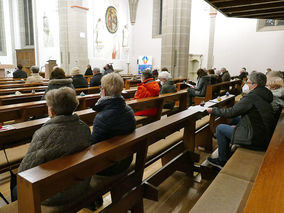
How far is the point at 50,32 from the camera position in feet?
43.2

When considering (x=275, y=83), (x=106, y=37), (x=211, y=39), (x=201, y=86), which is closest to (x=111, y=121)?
(x=275, y=83)

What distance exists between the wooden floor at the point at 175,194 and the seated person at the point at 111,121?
0.55 meters

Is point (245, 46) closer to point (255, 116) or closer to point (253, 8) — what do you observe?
point (253, 8)

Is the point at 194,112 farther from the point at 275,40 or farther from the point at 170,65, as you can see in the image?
the point at 275,40

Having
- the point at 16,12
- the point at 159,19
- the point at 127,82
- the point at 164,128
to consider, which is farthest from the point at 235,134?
the point at 16,12

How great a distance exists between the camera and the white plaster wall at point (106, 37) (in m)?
13.0

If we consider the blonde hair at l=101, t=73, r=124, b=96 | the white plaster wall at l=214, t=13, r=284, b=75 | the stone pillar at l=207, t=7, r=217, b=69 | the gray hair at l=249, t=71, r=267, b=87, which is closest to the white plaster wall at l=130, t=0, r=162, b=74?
the stone pillar at l=207, t=7, r=217, b=69

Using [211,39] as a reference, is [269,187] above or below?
below

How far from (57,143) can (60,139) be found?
30mm

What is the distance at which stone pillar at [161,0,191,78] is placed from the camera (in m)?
10.3

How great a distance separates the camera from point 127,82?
26.8 feet

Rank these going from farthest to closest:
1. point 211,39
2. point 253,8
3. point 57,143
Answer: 1. point 211,39
2. point 253,8
3. point 57,143

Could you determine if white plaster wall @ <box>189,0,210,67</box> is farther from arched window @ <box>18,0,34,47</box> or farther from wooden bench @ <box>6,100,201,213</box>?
wooden bench @ <box>6,100,201,213</box>

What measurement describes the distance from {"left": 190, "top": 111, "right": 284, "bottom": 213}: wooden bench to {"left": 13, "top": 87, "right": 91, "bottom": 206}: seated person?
88 centimetres
